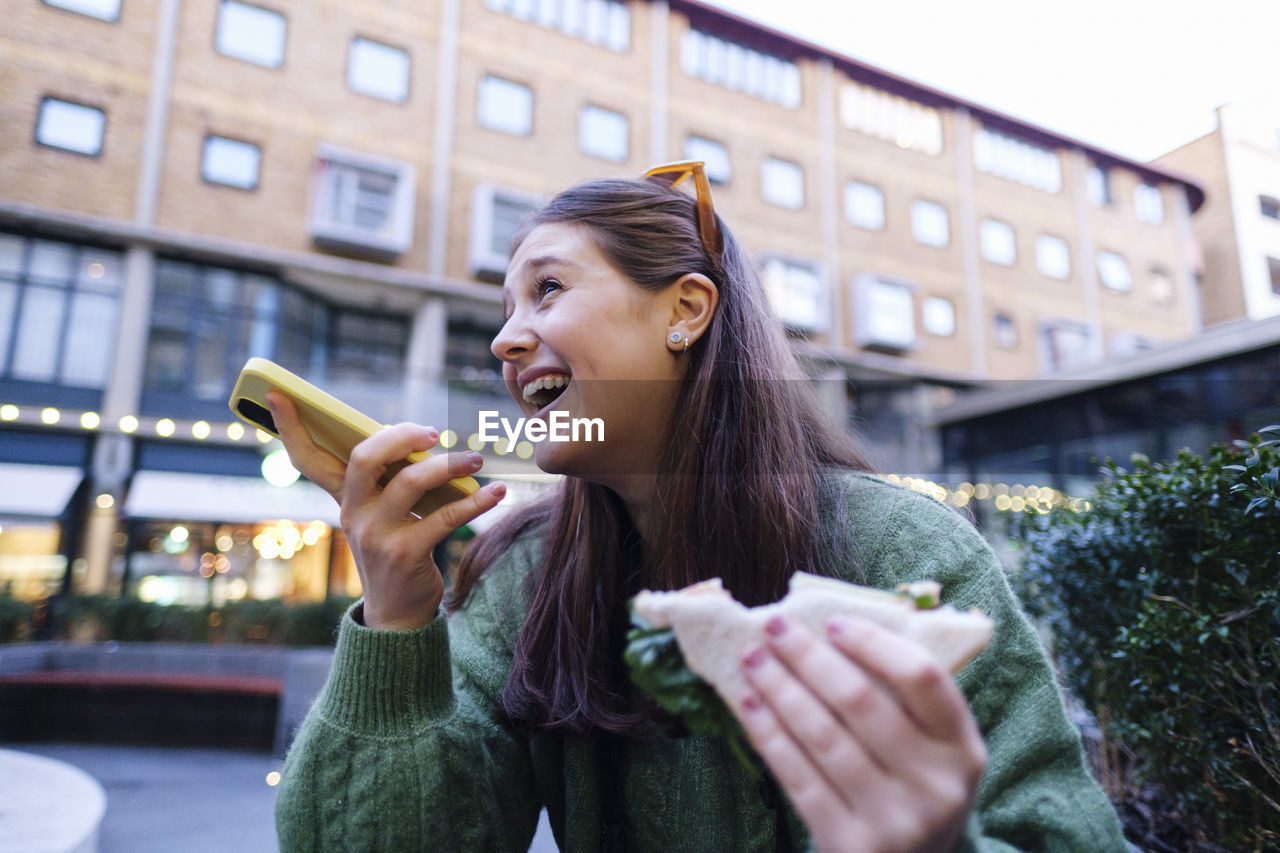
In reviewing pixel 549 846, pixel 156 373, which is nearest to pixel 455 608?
pixel 549 846

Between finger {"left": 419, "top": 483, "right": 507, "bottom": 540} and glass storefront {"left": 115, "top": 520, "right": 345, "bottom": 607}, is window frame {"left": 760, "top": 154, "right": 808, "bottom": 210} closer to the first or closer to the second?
glass storefront {"left": 115, "top": 520, "right": 345, "bottom": 607}

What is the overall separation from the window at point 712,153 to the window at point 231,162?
22.5ft

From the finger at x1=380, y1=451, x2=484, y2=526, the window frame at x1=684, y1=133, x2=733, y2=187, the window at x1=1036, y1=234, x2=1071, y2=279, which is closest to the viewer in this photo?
the finger at x1=380, y1=451, x2=484, y2=526

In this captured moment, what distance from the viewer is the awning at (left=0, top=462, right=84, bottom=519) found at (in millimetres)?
8438

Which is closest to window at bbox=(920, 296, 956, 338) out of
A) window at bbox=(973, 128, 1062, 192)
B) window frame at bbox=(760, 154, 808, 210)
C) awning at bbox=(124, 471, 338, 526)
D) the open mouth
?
window at bbox=(973, 128, 1062, 192)

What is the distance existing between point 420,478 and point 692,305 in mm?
562

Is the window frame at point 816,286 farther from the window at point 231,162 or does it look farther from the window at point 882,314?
the window at point 231,162

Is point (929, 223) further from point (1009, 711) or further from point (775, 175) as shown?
point (1009, 711)

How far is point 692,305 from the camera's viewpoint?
1.24 metres

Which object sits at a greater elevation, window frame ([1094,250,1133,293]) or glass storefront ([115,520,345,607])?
window frame ([1094,250,1133,293])

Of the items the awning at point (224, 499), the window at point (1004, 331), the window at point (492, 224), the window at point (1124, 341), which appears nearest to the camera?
the awning at point (224, 499)

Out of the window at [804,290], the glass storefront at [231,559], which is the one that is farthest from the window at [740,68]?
the glass storefront at [231,559]

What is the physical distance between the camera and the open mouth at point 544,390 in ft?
3.64

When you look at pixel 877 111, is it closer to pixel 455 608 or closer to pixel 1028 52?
pixel 1028 52
